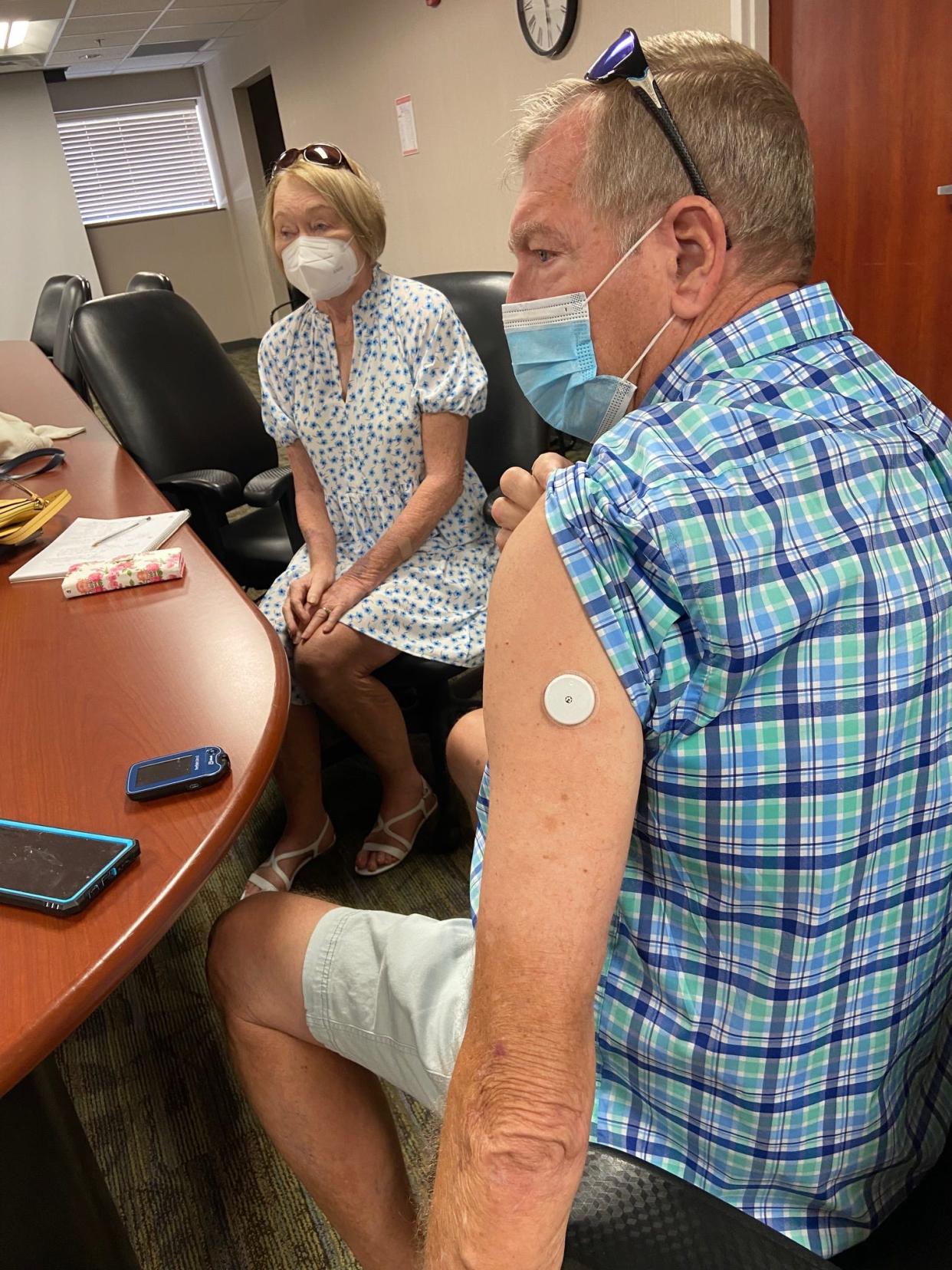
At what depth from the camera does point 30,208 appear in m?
8.29

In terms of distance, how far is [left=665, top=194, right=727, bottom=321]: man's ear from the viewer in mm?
739

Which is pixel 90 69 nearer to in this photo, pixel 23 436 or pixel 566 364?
pixel 23 436

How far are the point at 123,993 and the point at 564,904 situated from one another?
56.0 inches

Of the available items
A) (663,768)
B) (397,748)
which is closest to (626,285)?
(663,768)

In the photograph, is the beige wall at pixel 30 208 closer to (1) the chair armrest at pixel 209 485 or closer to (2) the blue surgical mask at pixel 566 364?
(1) the chair armrest at pixel 209 485

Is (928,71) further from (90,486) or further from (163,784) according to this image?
(163,784)

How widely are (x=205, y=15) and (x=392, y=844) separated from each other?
7.23 meters

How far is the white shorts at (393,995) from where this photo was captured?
2.97 feet

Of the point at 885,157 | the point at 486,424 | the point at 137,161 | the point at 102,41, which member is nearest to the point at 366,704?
the point at 486,424

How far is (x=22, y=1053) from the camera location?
2.22 ft

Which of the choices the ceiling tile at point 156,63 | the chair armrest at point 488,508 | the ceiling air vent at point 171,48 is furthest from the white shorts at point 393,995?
the ceiling tile at point 156,63

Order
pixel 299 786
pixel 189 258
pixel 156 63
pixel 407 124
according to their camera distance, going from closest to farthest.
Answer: pixel 299 786, pixel 407 124, pixel 156 63, pixel 189 258

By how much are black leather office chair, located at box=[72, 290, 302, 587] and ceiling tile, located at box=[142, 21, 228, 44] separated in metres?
6.08

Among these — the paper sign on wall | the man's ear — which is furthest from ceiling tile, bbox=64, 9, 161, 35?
the man's ear
